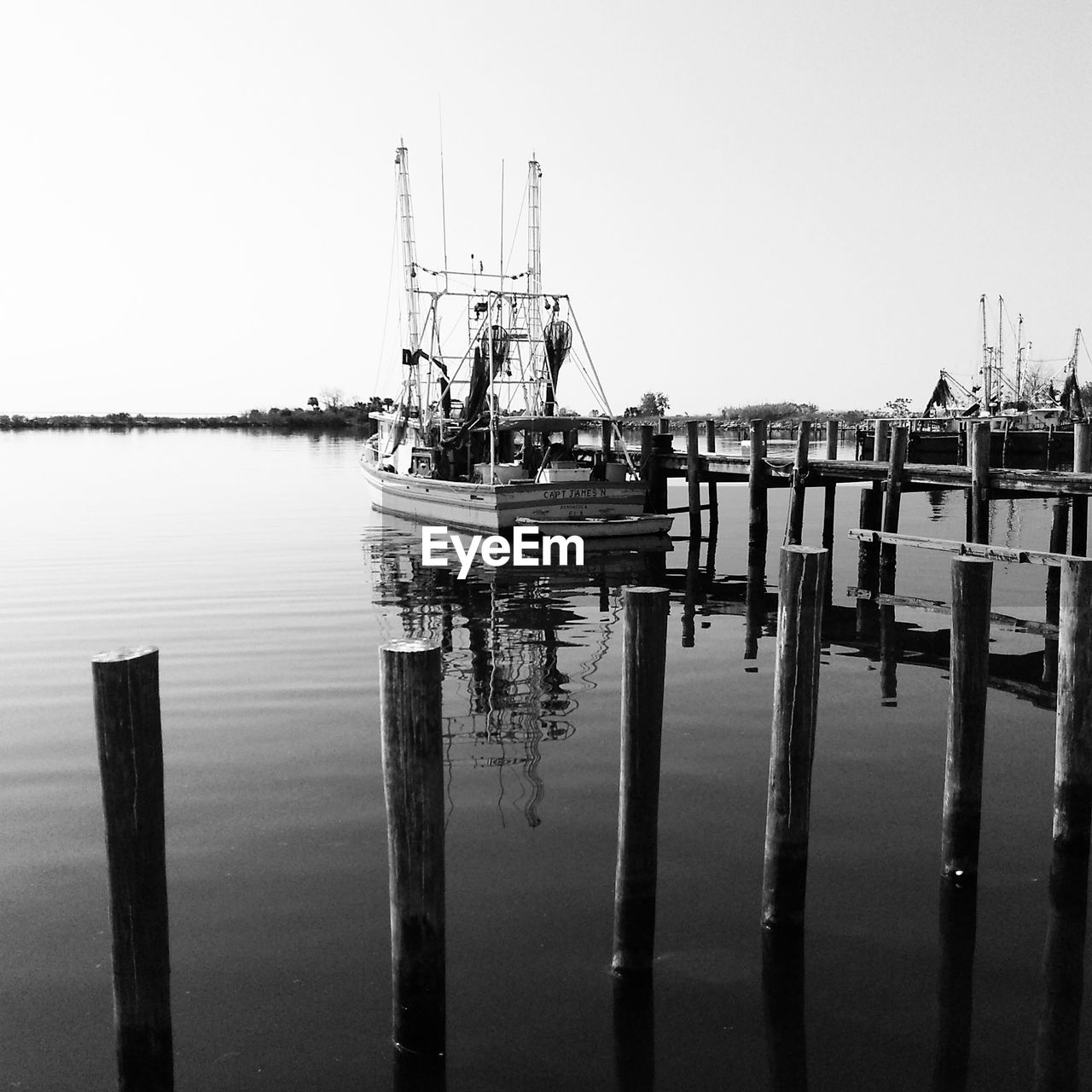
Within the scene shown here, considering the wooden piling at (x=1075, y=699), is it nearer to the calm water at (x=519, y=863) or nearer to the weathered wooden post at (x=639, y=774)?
the calm water at (x=519, y=863)

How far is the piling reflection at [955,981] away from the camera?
17.3ft

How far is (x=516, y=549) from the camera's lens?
83.7 feet

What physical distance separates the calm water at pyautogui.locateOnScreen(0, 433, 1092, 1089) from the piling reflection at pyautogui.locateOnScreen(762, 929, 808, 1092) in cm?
3

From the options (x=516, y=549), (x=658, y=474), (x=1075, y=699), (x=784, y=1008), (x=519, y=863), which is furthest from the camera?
(x=658, y=474)

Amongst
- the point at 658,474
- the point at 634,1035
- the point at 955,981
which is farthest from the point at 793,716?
the point at 658,474

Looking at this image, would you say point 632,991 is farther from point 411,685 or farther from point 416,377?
point 416,377

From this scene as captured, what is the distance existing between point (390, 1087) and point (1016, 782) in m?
6.44

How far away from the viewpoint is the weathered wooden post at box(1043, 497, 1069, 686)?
13664 millimetres

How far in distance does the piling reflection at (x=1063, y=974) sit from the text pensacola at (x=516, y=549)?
17112mm

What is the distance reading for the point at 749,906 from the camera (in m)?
6.73

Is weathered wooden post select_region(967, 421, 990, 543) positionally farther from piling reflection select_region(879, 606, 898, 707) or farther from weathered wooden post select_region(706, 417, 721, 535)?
weathered wooden post select_region(706, 417, 721, 535)

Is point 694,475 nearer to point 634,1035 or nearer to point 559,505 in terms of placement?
point 559,505

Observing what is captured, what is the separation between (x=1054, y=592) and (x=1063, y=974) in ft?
48.2

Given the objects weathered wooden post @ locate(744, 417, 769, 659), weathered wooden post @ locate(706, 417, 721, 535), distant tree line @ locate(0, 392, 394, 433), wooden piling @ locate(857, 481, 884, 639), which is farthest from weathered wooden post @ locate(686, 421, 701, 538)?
distant tree line @ locate(0, 392, 394, 433)
